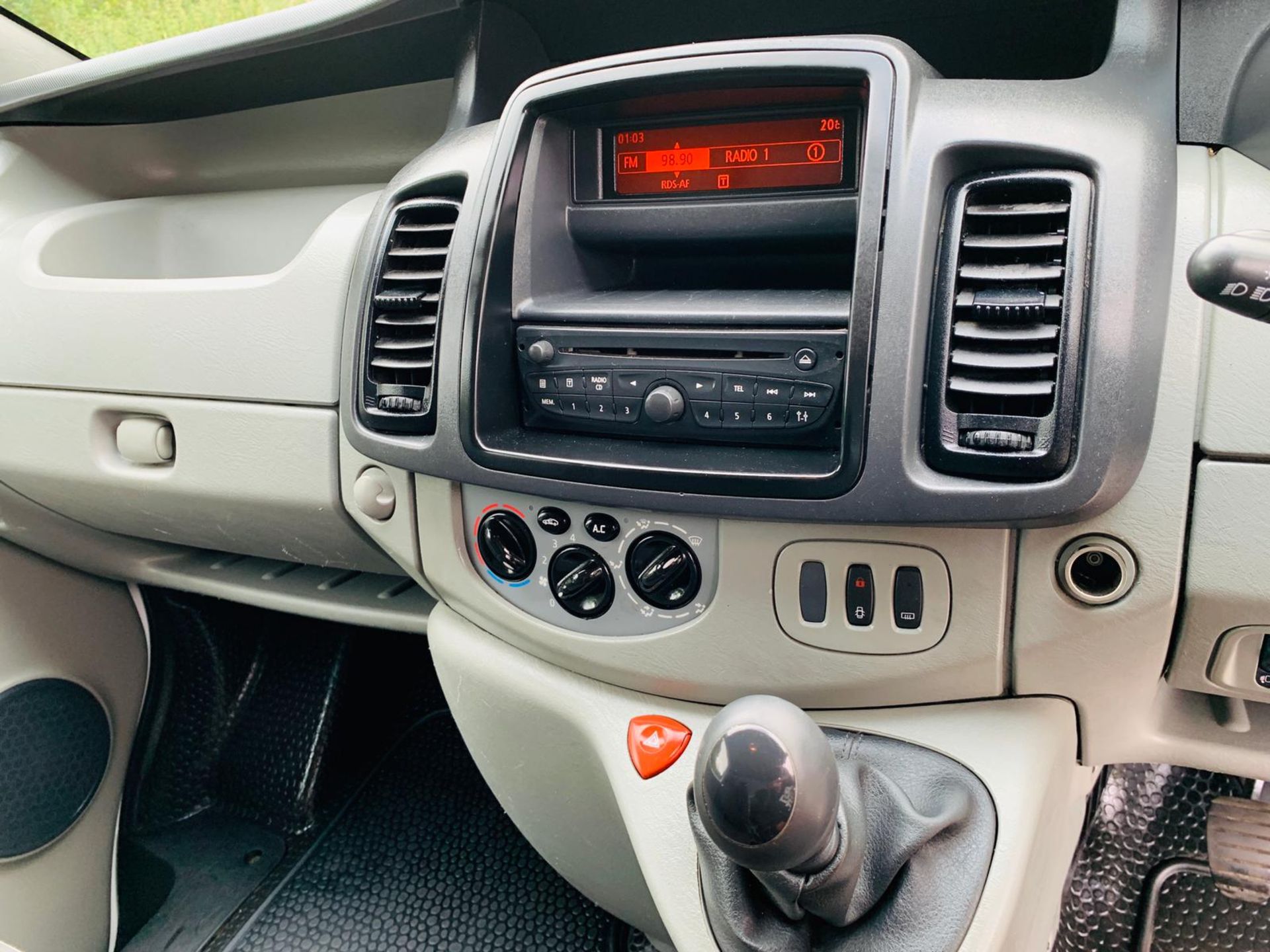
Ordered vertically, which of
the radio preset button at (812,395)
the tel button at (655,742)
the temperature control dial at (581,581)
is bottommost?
the tel button at (655,742)

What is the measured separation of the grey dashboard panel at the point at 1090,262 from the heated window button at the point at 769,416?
0.07 meters

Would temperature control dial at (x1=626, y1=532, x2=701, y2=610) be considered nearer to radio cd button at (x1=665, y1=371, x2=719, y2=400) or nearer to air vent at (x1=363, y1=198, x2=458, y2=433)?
radio cd button at (x1=665, y1=371, x2=719, y2=400)

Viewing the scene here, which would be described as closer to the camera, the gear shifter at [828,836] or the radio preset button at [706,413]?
the gear shifter at [828,836]

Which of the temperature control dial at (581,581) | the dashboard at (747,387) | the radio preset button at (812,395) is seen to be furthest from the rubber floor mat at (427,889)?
the radio preset button at (812,395)

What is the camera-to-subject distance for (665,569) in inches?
28.7

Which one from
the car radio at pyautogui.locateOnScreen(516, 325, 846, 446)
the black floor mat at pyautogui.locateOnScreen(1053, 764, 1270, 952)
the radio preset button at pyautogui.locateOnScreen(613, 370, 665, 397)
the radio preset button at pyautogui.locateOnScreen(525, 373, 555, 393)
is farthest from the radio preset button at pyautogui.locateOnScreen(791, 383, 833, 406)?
the black floor mat at pyautogui.locateOnScreen(1053, 764, 1270, 952)

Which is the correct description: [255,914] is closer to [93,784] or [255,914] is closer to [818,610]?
[93,784]

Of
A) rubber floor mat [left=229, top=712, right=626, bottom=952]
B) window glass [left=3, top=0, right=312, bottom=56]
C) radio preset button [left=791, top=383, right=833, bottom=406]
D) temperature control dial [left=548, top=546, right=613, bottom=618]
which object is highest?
window glass [left=3, top=0, right=312, bottom=56]

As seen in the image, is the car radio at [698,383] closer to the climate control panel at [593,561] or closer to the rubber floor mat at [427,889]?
the climate control panel at [593,561]

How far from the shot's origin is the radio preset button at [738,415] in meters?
0.70

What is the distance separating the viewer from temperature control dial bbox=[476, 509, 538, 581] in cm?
80

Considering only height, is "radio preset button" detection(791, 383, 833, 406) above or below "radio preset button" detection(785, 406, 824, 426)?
above

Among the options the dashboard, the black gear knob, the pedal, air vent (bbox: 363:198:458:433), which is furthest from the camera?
the pedal

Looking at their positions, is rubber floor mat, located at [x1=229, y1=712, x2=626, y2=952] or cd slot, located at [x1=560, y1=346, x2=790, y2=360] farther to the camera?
rubber floor mat, located at [x1=229, y1=712, x2=626, y2=952]
